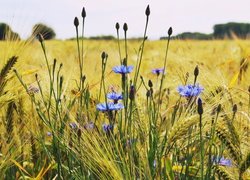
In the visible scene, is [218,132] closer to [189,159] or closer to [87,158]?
[189,159]

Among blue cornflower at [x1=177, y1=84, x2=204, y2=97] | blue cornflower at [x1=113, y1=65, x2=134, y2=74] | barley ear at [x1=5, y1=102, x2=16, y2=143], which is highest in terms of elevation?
blue cornflower at [x1=113, y1=65, x2=134, y2=74]

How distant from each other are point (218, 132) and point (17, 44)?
677 millimetres

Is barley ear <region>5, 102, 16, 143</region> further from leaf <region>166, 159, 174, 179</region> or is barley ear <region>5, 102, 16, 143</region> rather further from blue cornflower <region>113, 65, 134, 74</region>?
leaf <region>166, 159, 174, 179</region>

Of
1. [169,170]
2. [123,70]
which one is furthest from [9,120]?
[169,170]

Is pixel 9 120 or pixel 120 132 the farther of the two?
pixel 9 120

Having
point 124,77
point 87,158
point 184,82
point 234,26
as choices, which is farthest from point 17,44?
point 234,26

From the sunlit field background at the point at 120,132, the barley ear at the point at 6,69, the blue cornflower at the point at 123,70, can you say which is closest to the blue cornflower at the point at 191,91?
the sunlit field background at the point at 120,132

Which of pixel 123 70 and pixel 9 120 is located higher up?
pixel 123 70

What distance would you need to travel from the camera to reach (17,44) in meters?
1.60

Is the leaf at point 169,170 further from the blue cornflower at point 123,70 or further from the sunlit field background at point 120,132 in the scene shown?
the blue cornflower at point 123,70

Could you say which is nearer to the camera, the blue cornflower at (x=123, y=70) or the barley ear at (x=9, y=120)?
the blue cornflower at (x=123, y=70)

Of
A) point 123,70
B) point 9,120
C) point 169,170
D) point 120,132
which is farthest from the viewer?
point 9,120

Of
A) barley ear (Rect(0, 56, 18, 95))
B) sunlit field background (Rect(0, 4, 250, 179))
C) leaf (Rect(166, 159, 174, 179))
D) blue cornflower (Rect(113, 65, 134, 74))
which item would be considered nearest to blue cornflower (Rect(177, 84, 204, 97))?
sunlit field background (Rect(0, 4, 250, 179))

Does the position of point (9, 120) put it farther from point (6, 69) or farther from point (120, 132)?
point (120, 132)
